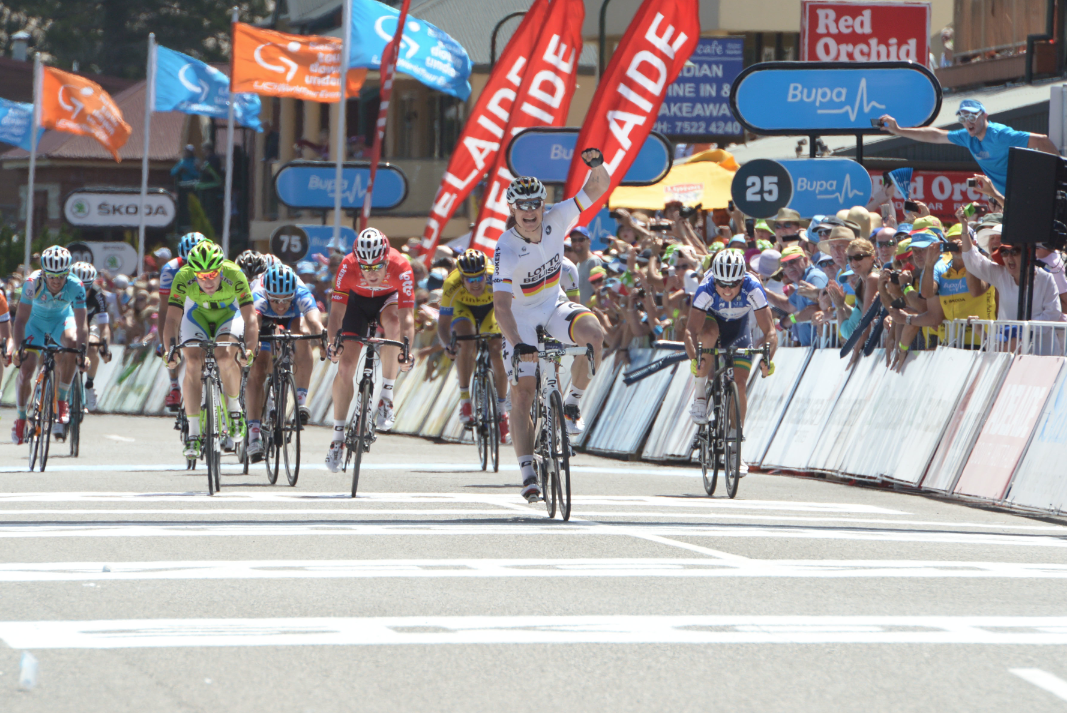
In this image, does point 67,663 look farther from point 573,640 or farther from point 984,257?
point 984,257

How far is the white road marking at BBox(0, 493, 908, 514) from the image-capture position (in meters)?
12.6

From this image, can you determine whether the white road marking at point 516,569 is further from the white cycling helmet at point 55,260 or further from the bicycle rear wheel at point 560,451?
the white cycling helmet at point 55,260

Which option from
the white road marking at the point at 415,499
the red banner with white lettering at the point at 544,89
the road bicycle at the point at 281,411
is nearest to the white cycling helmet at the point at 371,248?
the road bicycle at the point at 281,411

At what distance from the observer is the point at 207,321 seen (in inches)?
557

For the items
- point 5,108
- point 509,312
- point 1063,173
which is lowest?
point 509,312

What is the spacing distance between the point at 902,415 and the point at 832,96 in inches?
223

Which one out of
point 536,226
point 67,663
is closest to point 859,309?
point 536,226

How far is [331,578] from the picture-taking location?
8297 mm

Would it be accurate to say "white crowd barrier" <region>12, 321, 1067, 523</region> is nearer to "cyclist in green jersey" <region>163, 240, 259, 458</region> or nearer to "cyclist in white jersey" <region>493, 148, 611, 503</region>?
"cyclist in green jersey" <region>163, 240, 259, 458</region>

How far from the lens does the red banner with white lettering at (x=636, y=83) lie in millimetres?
19781

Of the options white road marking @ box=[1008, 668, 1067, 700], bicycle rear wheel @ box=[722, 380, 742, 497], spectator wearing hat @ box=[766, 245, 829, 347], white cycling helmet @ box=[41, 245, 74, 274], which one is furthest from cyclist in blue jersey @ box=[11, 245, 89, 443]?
white road marking @ box=[1008, 668, 1067, 700]

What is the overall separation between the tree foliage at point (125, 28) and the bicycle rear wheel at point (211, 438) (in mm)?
61440

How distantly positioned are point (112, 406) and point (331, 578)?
2616cm

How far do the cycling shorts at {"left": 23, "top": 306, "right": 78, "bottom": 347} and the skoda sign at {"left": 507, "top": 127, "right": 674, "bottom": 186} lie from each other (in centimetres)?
582
